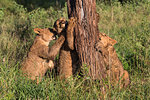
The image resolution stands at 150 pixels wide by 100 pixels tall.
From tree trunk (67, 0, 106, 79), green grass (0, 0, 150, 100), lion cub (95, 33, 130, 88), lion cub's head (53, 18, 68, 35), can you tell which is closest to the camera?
green grass (0, 0, 150, 100)

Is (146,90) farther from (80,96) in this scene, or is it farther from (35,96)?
(35,96)

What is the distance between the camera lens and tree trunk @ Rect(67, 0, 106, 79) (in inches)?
149

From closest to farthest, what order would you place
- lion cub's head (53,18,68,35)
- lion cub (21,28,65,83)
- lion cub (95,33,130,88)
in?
lion cub (95,33,130,88)
lion cub's head (53,18,68,35)
lion cub (21,28,65,83)

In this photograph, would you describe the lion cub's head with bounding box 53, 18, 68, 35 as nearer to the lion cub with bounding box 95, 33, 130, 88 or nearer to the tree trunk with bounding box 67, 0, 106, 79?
the tree trunk with bounding box 67, 0, 106, 79

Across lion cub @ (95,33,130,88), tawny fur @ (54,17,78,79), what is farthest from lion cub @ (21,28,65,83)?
lion cub @ (95,33,130,88)

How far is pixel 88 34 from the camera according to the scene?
3.86 metres

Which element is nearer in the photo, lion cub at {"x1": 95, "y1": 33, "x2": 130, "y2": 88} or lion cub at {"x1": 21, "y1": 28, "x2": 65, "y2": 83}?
lion cub at {"x1": 95, "y1": 33, "x2": 130, "y2": 88}

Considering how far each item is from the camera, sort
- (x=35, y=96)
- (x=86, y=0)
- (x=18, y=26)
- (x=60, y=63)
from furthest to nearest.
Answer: (x=18, y=26)
(x=60, y=63)
(x=86, y=0)
(x=35, y=96)

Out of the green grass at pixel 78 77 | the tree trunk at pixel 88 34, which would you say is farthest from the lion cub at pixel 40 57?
the tree trunk at pixel 88 34

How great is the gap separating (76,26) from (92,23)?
0.34 meters

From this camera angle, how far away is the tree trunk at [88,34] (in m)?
3.78

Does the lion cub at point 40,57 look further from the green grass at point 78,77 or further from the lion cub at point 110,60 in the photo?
the lion cub at point 110,60

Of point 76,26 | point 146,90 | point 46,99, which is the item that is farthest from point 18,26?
point 146,90

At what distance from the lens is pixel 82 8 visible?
3.79 m
